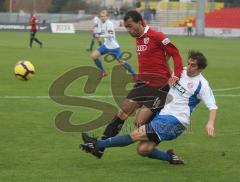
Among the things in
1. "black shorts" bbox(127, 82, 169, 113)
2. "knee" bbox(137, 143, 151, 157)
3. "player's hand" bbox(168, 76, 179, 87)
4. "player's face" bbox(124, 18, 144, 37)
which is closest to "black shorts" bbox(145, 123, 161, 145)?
"knee" bbox(137, 143, 151, 157)

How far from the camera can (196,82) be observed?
8.24m

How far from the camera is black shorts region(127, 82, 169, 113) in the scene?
9.10 meters

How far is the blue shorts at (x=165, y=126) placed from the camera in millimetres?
8195

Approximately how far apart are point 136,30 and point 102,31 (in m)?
12.8

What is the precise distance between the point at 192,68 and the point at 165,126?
0.82 meters

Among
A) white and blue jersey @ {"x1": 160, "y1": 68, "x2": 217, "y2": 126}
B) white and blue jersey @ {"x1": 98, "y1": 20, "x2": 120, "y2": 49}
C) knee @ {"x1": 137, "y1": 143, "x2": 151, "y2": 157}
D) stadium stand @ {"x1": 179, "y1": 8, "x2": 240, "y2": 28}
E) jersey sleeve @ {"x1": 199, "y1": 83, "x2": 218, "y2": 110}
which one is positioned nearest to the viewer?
jersey sleeve @ {"x1": 199, "y1": 83, "x2": 218, "y2": 110}

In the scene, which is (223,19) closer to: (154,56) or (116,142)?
(154,56)

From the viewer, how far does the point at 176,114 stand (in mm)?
8258

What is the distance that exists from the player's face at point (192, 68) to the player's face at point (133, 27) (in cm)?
116

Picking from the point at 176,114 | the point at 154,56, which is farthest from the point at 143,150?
the point at 154,56

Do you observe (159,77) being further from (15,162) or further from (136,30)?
(15,162)

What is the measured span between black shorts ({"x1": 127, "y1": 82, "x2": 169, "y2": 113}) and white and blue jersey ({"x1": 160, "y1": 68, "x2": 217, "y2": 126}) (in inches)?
25.6

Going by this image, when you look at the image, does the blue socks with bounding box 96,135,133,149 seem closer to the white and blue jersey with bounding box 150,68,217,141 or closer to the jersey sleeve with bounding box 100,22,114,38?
the white and blue jersey with bounding box 150,68,217,141

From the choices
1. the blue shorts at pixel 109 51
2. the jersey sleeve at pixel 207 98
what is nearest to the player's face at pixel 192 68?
the jersey sleeve at pixel 207 98
